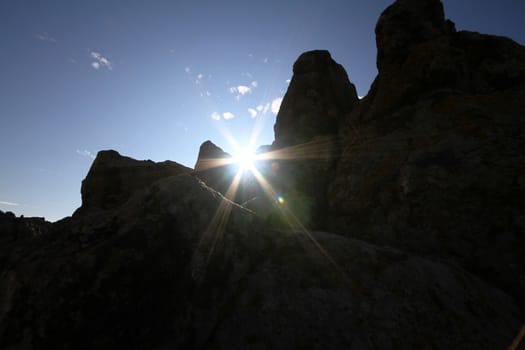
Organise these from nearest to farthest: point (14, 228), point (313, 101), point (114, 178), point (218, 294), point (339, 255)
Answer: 1. point (218, 294)
2. point (339, 255)
3. point (14, 228)
4. point (313, 101)
5. point (114, 178)

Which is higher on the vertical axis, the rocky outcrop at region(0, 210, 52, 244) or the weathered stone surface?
the weathered stone surface

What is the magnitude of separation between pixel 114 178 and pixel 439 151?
25344mm

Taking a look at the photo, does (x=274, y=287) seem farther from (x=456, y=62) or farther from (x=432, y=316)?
(x=456, y=62)

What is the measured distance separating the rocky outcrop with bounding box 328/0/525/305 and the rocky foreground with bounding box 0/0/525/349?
62 mm

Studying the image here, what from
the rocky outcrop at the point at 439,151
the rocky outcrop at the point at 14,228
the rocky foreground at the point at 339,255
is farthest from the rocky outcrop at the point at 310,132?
the rocky outcrop at the point at 14,228

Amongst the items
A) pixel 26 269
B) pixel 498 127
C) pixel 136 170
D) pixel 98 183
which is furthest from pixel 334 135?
pixel 98 183

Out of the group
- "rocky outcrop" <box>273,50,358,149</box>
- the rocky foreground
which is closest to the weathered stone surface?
the rocky foreground

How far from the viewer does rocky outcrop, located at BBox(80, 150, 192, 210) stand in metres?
21.1

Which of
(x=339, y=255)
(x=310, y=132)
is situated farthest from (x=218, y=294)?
(x=310, y=132)

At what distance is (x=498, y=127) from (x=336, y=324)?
10.5 m

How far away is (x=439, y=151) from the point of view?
9.61 m

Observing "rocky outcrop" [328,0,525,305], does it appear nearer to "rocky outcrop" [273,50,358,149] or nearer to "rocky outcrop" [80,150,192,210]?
"rocky outcrop" [273,50,358,149]

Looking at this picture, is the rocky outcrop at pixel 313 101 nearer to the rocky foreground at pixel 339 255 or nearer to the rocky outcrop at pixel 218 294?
the rocky foreground at pixel 339 255

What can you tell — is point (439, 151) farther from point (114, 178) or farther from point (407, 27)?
point (114, 178)
